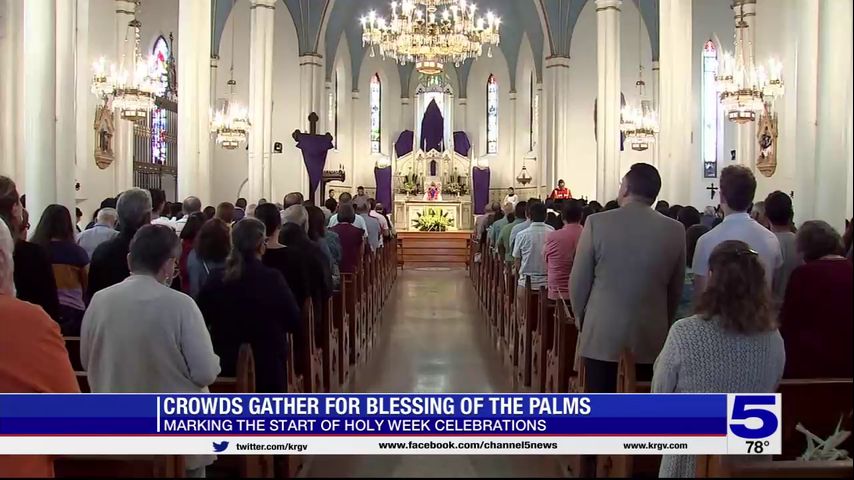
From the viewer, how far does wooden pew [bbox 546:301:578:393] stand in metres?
5.72

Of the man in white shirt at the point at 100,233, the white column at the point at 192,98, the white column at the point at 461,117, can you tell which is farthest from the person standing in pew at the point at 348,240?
the white column at the point at 461,117

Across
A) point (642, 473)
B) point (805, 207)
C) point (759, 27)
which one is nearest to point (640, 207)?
point (642, 473)

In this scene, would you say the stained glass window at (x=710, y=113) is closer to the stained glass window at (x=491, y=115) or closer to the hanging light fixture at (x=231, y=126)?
the stained glass window at (x=491, y=115)

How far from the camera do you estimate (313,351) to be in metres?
6.34

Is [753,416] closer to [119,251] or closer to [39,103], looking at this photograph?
[119,251]

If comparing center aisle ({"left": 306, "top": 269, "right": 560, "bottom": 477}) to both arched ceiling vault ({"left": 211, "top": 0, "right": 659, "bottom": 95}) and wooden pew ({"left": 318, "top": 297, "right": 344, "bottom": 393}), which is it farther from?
arched ceiling vault ({"left": 211, "top": 0, "right": 659, "bottom": 95})

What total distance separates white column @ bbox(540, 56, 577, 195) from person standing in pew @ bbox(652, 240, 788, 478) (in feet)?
68.8

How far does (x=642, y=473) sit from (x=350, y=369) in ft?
15.0

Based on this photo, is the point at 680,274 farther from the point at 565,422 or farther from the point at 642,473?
the point at 565,422

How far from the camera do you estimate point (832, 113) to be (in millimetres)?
8695

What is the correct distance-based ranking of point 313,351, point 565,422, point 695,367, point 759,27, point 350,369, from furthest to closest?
point 759,27 < point 350,369 < point 313,351 < point 565,422 < point 695,367

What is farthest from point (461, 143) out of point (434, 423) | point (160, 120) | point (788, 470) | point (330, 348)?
point (788, 470)

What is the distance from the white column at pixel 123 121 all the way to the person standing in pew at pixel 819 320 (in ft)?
53.0

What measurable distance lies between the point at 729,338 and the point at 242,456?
2.24m
